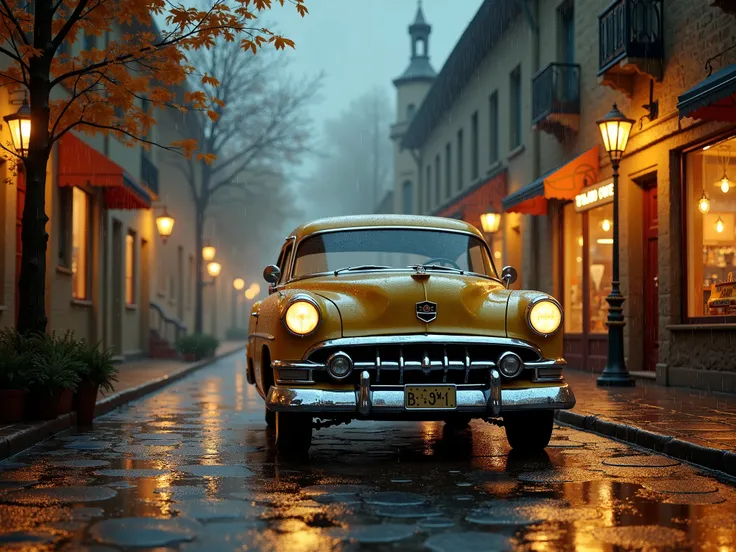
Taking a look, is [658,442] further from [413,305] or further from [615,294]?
[615,294]

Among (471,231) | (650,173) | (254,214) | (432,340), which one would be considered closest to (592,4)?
(650,173)

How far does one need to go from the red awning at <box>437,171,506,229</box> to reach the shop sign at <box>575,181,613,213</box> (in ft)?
13.3

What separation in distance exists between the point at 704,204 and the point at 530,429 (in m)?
7.15

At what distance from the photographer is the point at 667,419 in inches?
363

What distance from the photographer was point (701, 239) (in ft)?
45.6

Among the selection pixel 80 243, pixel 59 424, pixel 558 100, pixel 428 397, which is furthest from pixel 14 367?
pixel 558 100

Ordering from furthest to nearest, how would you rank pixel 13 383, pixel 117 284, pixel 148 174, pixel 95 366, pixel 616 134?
pixel 148 174
pixel 117 284
pixel 616 134
pixel 95 366
pixel 13 383

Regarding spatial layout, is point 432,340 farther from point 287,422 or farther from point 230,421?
point 230,421

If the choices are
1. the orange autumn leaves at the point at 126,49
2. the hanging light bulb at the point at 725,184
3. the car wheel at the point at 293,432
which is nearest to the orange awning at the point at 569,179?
the hanging light bulb at the point at 725,184

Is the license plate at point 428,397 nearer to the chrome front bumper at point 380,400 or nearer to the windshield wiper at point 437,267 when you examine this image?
the chrome front bumper at point 380,400

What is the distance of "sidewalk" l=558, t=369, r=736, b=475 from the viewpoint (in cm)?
727

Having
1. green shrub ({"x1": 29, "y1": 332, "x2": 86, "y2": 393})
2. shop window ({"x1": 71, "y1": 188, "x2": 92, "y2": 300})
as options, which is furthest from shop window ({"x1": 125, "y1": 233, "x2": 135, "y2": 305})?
green shrub ({"x1": 29, "y1": 332, "x2": 86, "y2": 393})

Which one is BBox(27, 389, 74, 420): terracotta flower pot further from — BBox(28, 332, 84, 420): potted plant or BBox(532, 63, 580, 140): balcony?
BBox(532, 63, 580, 140): balcony

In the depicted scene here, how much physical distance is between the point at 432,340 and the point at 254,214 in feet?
140
